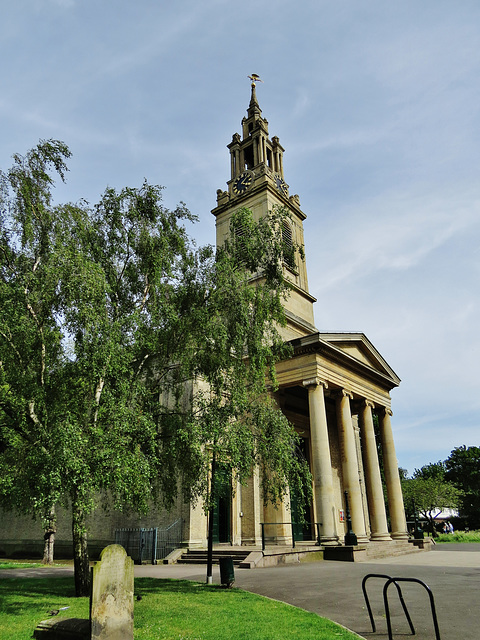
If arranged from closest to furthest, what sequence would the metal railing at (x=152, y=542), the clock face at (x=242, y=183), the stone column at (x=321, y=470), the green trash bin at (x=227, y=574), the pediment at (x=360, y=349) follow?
the green trash bin at (x=227, y=574) < the stone column at (x=321, y=470) < the metal railing at (x=152, y=542) < the pediment at (x=360, y=349) < the clock face at (x=242, y=183)

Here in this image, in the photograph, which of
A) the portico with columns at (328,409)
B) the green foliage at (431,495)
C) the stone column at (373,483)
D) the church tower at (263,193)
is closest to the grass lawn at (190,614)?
the portico with columns at (328,409)

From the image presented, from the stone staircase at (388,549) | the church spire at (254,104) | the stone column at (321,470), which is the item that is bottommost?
the stone staircase at (388,549)

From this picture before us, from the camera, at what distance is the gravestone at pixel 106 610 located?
6.89 m

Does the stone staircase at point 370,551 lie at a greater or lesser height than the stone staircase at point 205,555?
lesser

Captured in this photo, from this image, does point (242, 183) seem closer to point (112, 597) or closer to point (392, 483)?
point (392, 483)

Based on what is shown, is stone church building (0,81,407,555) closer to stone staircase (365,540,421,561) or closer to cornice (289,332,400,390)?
cornice (289,332,400,390)

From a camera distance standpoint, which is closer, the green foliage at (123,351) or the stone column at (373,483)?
the green foliage at (123,351)

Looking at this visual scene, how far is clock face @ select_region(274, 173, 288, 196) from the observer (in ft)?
130

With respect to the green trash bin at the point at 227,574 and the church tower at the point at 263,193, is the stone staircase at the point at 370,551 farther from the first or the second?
the church tower at the point at 263,193

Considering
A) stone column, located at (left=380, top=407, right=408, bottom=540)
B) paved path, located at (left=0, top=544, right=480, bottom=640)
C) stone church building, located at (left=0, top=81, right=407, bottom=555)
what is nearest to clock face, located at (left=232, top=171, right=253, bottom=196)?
stone church building, located at (left=0, top=81, right=407, bottom=555)

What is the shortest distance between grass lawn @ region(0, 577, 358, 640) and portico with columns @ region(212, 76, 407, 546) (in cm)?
Answer: 652

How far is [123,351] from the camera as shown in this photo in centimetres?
1131

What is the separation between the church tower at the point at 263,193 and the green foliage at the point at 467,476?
157 ft

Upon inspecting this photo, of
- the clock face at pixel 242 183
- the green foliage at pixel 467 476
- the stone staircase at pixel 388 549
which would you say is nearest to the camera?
the stone staircase at pixel 388 549
